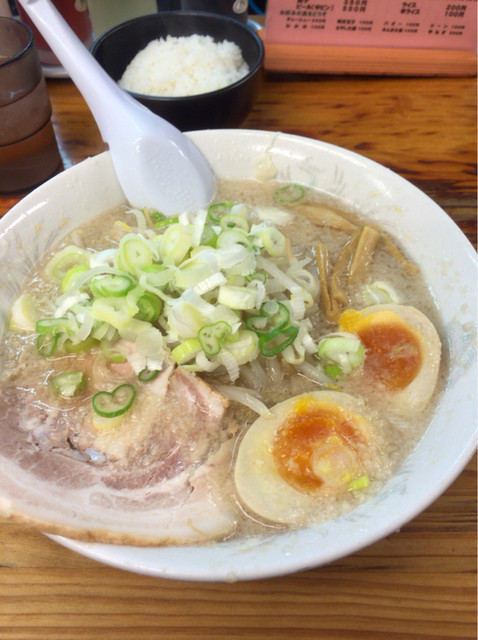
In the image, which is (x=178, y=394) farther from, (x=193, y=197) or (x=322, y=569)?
(x=193, y=197)

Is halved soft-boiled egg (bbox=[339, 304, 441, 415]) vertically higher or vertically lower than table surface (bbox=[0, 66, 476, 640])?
higher

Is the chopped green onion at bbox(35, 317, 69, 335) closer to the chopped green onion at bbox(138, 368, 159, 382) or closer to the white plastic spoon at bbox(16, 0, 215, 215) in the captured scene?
the chopped green onion at bbox(138, 368, 159, 382)

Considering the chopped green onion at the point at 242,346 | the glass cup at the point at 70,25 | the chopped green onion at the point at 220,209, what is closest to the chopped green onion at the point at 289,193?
the chopped green onion at the point at 220,209

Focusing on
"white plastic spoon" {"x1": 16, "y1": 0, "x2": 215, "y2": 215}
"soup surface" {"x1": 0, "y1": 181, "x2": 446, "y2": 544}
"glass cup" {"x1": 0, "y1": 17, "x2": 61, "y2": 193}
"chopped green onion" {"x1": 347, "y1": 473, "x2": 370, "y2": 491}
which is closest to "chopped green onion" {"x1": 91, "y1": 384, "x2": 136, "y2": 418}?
"soup surface" {"x1": 0, "y1": 181, "x2": 446, "y2": 544}

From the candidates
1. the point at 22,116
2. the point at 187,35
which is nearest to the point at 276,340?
the point at 22,116

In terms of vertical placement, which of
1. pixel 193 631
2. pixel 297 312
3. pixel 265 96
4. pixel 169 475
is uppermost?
pixel 265 96

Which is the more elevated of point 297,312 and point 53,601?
point 297,312

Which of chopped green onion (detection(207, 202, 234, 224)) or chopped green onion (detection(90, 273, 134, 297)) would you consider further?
chopped green onion (detection(207, 202, 234, 224))

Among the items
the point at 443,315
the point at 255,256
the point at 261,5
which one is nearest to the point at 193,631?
the point at 255,256
